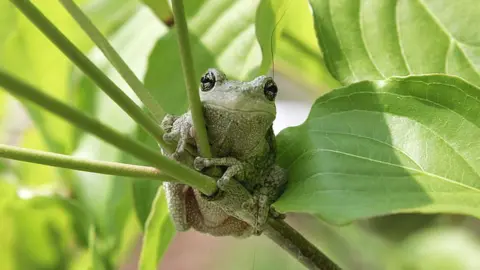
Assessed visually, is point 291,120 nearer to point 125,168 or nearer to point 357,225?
point 357,225

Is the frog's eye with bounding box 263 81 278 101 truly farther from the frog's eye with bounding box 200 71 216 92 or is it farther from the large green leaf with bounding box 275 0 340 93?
the large green leaf with bounding box 275 0 340 93

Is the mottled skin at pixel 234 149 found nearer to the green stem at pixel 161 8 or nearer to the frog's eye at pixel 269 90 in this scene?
the frog's eye at pixel 269 90

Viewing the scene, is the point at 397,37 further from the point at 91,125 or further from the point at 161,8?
the point at 91,125

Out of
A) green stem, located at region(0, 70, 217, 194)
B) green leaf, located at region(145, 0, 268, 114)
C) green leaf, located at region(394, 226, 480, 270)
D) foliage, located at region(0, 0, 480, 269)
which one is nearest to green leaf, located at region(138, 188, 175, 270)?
foliage, located at region(0, 0, 480, 269)

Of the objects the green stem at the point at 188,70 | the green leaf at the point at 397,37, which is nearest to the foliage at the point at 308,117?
the green leaf at the point at 397,37

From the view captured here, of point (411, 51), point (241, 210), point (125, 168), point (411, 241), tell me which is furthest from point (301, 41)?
point (411, 241)

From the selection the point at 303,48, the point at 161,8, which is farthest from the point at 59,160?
the point at 303,48
